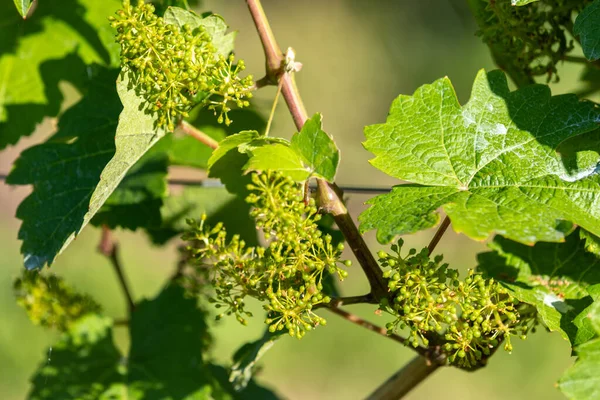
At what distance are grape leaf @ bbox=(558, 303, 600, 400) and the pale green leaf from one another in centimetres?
45

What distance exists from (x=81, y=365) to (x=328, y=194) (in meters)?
1.04

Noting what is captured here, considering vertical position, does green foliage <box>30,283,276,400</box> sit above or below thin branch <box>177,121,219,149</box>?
below

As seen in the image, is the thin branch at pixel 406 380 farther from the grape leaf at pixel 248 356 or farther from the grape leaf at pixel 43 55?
the grape leaf at pixel 43 55

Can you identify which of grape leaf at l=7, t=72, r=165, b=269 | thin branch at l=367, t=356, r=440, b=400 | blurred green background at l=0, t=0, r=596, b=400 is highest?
grape leaf at l=7, t=72, r=165, b=269

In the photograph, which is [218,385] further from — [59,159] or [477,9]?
[477,9]

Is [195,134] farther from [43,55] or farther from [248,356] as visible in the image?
[43,55]

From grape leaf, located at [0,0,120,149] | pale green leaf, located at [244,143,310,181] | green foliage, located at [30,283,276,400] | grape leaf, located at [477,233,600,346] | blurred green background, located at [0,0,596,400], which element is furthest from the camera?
blurred green background, located at [0,0,596,400]

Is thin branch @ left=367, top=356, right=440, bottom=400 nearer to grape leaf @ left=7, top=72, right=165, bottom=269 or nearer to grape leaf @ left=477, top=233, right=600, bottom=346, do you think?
grape leaf @ left=477, top=233, right=600, bottom=346

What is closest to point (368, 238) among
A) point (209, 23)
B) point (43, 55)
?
point (43, 55)

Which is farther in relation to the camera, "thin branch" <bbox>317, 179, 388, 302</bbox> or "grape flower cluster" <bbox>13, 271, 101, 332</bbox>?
"grape flower cluster" <bbox>13, 271, 101, 332</bbox>

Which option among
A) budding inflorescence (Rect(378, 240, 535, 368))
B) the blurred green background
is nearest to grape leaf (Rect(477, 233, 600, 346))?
budding inflorescence (Rect(378, 240, 535, 368))

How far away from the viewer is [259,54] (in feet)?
21.7

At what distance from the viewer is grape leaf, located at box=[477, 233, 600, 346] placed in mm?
1121

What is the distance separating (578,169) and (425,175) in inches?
9.4
